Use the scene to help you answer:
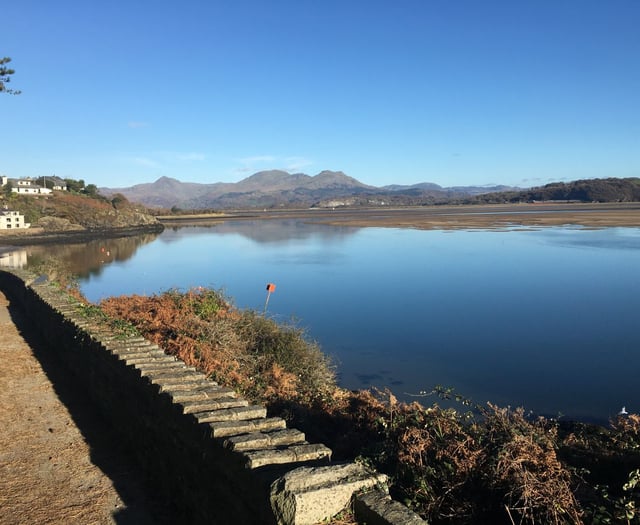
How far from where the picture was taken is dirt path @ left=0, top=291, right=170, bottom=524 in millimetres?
4741

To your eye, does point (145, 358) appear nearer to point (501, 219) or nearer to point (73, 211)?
point (501, 219)

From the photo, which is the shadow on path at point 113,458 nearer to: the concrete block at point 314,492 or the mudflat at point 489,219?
the concrete block at point 314,492

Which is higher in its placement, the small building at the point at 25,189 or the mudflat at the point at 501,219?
the small building at the point at 25,189

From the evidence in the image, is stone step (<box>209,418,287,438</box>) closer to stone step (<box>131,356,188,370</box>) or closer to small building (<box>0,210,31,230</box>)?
stone step (<box>131,356,188,370</box>)

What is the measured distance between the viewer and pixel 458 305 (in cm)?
2012

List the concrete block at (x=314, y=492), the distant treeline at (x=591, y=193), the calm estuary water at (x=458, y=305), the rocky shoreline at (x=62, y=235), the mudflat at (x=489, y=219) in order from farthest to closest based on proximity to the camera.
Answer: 1. the distant treeline at (x=591, y=193)
2. the mudflat at (x=489, y=219)
3. the rocky shoreline at (x=62, y=235)
4. the calm estuary water at (x=458, y=305)
5. the concrete block at (x=314, y=492)

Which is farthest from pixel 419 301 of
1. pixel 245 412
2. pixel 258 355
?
pixel 245 412

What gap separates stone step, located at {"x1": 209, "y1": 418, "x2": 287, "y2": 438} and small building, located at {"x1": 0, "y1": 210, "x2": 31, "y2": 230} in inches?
2830

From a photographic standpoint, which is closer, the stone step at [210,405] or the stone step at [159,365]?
the stone step at [210,405]

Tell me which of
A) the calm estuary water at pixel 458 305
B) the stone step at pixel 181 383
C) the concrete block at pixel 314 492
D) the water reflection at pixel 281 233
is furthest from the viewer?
the water reflection at pixel 281 233

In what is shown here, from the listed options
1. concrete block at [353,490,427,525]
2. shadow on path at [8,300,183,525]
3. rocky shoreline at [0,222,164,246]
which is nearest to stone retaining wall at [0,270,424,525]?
concrete block at [353,490,427,525]

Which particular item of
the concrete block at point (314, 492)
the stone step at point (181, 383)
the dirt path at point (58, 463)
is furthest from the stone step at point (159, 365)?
the concrete block at point (314, 492)

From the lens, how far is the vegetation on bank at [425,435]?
12.2 feet

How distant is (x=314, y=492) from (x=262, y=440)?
2.95 feet
